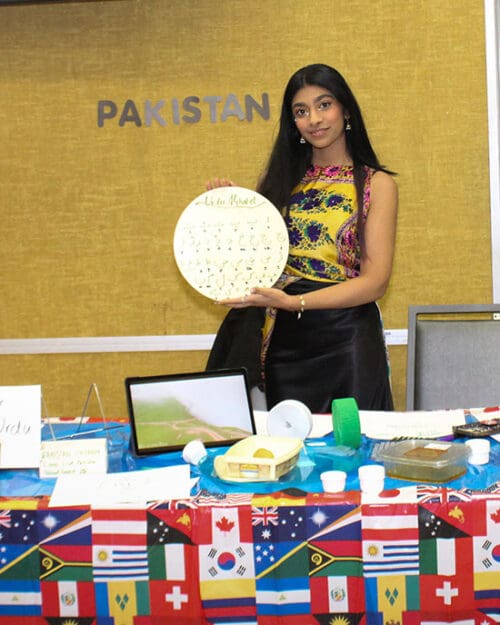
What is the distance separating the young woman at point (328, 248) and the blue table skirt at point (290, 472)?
61 centimetres

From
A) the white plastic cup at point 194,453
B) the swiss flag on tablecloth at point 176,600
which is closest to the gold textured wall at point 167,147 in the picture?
the white plastic cup at point 194,453

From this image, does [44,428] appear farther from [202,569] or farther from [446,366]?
[446,366]

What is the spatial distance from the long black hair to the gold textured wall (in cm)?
94

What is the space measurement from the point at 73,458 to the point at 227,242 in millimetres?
756

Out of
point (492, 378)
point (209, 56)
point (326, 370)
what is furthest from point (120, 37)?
point (492, 378)

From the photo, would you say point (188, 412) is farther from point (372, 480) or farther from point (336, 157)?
point (336, 157)

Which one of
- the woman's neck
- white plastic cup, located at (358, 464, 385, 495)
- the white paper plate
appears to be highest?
the woman's neck

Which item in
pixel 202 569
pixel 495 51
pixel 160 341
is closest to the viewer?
pixel 202 569

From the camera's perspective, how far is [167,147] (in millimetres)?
3293

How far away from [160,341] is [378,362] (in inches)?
51.1

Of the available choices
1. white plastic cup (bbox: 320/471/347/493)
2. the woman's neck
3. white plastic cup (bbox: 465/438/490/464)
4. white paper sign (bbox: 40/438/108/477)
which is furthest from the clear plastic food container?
the woman's neck

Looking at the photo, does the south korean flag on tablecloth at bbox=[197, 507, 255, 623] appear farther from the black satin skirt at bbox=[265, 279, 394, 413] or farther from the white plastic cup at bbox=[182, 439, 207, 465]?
the black satin skirt at bbox=[265, 279, 394, 413]

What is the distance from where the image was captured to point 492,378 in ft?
7.63

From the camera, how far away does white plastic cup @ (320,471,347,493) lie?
1.29 meters
